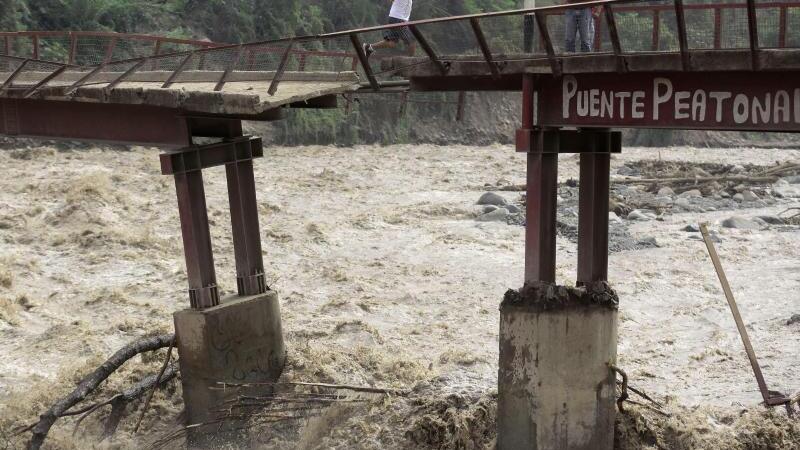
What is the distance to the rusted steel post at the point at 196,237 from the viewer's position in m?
12.1

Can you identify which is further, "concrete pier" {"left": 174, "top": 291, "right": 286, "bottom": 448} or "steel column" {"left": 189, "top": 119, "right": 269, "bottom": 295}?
"steel column" {"left": 189, "top": 119, "right": 269, "bottom": 295}

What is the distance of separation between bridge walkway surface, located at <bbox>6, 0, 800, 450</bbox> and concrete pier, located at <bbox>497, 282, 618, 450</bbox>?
1cm

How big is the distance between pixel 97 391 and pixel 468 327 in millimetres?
6316

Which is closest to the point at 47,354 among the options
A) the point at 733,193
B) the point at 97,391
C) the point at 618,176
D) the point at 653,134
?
the point at 97,391

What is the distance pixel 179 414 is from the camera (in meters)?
13.0

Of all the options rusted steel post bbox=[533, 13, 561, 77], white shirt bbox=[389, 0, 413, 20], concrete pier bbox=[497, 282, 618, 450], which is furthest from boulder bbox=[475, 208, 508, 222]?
rusted steel post bbox=[533, 13, 561, 77]

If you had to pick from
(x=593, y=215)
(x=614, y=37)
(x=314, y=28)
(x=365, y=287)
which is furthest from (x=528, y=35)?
(x=314, y=28)

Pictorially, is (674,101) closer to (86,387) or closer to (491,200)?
(86,387)

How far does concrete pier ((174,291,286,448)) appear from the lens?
1240 centimetres

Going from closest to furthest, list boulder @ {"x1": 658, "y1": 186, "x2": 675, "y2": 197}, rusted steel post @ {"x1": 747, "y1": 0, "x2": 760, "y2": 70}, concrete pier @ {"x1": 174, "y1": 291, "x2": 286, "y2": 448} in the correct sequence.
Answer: rusted steel post @ {"x1": 747, "y1": 0, "x2": 760, "y2": 70}
concrete pier @ {"x1": 174, "y1": 291, "x2": 286, "y2": 448}
boulder @ {"x1": 658, "y1": 186, "x2": 675, "y2": 197}

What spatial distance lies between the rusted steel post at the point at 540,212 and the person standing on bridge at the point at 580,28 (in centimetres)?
105

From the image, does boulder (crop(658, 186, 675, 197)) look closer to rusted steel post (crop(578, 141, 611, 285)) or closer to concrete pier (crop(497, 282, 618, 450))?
rusted steel post (crop(578, 141, 611, 285))

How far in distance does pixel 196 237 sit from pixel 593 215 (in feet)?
15.0

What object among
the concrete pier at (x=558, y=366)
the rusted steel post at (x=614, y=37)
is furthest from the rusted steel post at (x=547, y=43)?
the concrete pier at (x=558, y=366)
